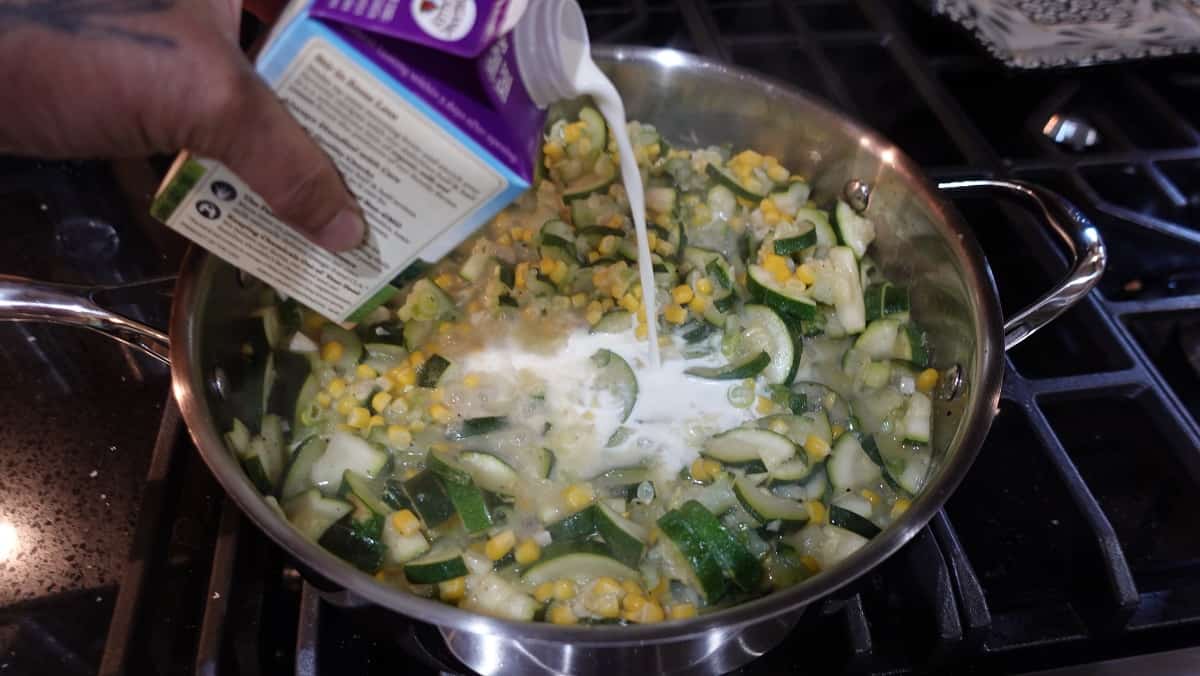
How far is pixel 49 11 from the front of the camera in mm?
859

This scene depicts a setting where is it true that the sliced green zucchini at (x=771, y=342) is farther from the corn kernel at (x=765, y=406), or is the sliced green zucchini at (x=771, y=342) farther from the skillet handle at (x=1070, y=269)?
the skillet handle at (x=1070, y=269)

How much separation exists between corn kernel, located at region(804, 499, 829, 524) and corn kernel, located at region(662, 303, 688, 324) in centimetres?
47

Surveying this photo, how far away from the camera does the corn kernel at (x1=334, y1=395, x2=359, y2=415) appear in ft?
5.03

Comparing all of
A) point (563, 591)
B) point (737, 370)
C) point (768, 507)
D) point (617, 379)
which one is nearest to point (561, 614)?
point (563, 591)

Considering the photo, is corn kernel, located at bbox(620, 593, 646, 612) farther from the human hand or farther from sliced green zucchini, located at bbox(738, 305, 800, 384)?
the human hand

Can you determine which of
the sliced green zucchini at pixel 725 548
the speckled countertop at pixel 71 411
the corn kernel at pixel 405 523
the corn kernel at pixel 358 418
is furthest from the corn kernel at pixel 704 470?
the speckled countertop at pixel 71 411

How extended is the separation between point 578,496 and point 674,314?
473 millimetres

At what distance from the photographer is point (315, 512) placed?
4.40 ft

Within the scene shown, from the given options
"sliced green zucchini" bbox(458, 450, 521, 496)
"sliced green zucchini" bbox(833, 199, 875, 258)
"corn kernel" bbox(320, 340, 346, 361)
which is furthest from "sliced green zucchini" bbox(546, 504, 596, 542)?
"sliced green zucchini" bbox(833, 199, 875, 258)

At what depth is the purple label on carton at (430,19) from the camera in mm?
889

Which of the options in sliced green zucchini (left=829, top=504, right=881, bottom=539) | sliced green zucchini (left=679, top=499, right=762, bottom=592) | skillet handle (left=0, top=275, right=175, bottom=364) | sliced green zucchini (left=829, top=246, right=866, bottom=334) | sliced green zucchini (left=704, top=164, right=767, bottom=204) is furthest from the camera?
sliced green zucchini (left=704, top=164, right=767, bottom=204)

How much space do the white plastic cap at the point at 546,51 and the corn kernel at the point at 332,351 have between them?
72cm

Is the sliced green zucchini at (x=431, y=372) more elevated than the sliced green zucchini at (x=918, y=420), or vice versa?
the sliced green zucchini at (x=918, y=420)

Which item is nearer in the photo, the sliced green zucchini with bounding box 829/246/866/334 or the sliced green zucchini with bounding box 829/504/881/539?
the sliced green zucchini with bounding box 829/504/881/539
